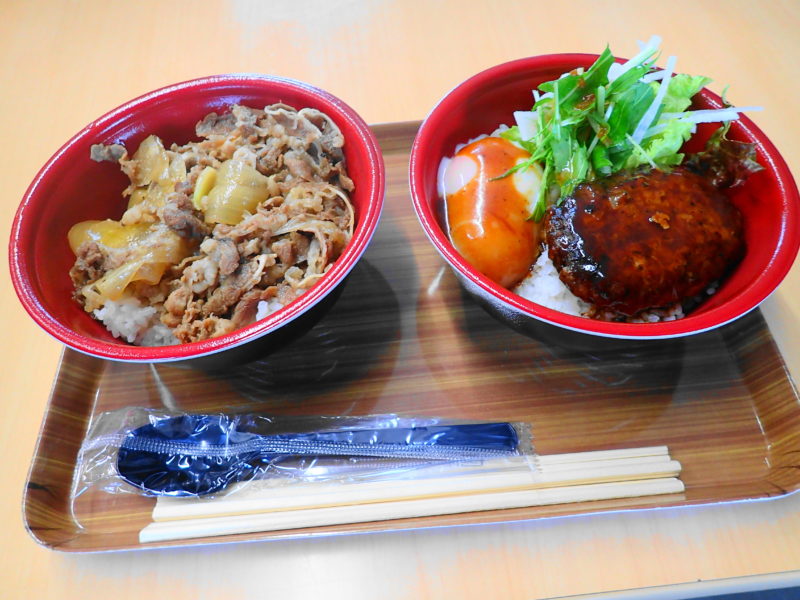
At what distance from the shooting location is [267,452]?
4.14 ft

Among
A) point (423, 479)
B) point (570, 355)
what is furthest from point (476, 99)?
point (423, 479)

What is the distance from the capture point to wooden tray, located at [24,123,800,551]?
4.12 ft

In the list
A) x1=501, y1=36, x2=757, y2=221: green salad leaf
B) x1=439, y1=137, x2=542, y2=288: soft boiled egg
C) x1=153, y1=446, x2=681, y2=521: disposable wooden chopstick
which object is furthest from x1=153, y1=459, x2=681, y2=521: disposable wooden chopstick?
x1=501, y1=36, x2=757, y2=221: green salad leaf

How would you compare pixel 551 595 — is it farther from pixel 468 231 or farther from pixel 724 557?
pixel 468 231

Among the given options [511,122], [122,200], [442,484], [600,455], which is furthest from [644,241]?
[122,200]

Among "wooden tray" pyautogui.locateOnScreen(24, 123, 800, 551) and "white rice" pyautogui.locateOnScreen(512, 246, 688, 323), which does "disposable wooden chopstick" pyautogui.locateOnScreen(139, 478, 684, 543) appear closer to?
"wooden tray" pyautogui.locateOnScreen(24, 123, 800, 551)

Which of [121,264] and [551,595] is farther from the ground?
[121,264]

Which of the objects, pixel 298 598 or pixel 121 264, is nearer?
pixel 298 598

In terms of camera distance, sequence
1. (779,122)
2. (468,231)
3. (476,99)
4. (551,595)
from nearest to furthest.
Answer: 1. (551,595)
2. (468,231)
3. (476,99)
4. (779,122)

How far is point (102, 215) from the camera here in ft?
5.06

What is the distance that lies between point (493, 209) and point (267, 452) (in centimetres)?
79

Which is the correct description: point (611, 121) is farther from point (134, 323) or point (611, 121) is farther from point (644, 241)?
point (134, 323)

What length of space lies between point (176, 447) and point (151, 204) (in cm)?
62

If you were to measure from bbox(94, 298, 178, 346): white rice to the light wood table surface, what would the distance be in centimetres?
31
